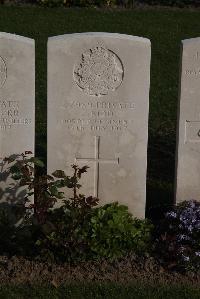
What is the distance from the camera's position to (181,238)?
6129 mm

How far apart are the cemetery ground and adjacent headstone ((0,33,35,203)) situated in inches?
44.4

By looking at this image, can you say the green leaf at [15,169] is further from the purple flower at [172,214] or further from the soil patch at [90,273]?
the purple flower at [172,214]

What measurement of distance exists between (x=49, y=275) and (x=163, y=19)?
1043 cm

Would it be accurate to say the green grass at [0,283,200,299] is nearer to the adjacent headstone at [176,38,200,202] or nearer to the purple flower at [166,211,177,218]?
the purple flower at [166,211,177,218]

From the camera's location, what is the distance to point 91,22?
14.7m

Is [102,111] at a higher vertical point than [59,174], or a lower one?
higher

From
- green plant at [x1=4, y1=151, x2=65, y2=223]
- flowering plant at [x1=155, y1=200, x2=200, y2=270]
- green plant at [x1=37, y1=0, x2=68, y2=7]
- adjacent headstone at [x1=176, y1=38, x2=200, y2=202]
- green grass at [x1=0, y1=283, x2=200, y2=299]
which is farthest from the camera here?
green plant at [x1=37, y1=0, x2=68, y2=7]

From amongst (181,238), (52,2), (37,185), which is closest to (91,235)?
(37,185)

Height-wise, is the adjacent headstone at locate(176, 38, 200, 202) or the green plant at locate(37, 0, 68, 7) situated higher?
the green plant at locate(37, 0, 68, 7)

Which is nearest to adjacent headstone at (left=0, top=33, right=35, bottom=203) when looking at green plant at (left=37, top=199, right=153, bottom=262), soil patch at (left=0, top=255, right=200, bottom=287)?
green plant at (left=37, top=199, right=153, bottom=262)

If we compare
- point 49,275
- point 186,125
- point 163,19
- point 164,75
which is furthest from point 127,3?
point 49,275

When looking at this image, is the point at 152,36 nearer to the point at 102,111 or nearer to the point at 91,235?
the point at 102,111

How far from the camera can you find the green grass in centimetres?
566

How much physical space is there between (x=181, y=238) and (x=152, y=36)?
8599 millimetres
